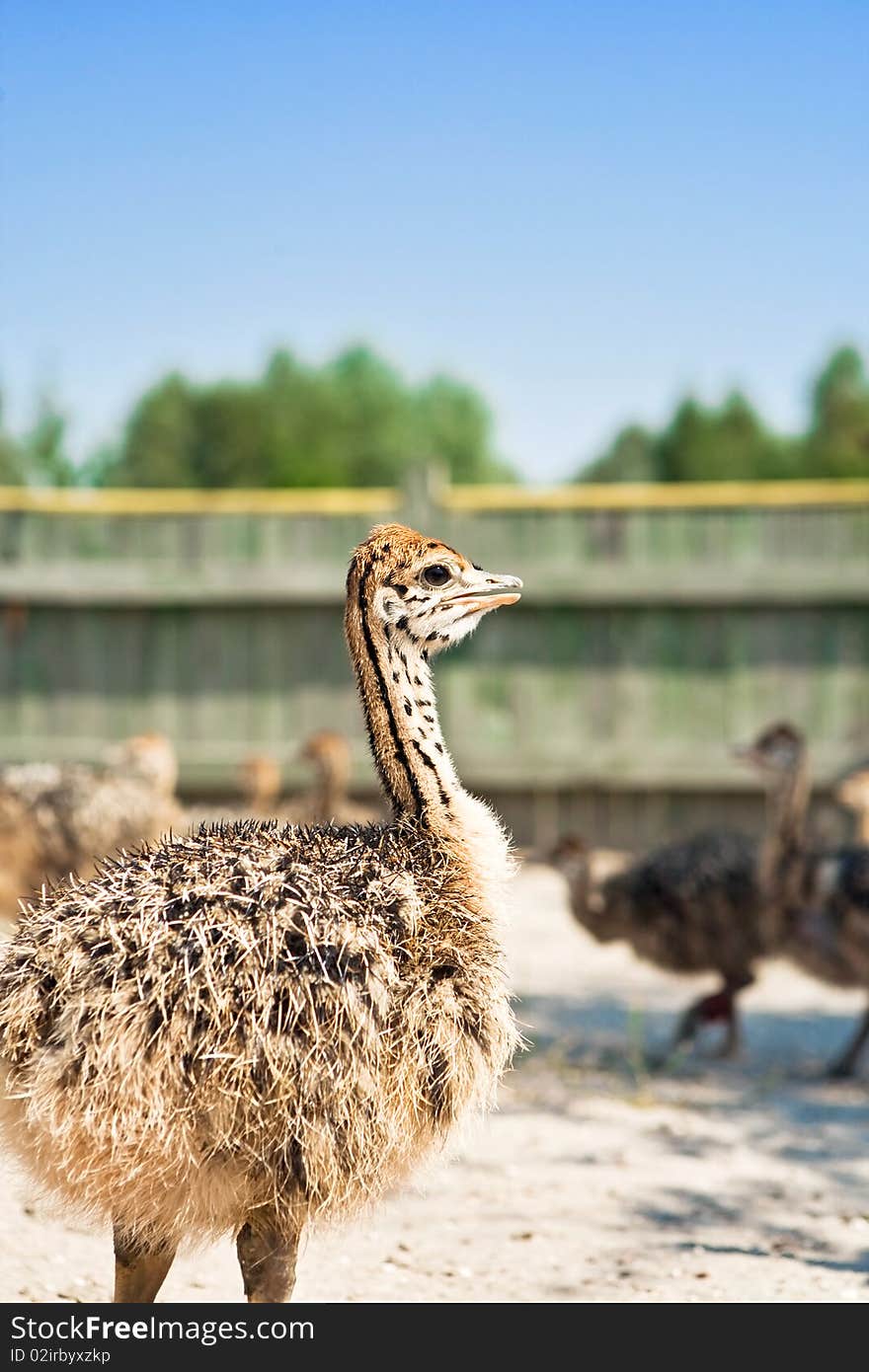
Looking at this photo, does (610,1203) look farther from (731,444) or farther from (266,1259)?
(731,444)

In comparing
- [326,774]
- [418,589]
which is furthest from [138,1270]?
[326,774]

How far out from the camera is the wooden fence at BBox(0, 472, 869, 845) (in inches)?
519

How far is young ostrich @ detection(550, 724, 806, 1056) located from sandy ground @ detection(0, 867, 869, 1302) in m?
0.43

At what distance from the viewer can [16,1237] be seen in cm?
500

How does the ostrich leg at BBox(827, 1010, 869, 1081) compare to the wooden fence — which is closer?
the ostrich leg at BBox(827, 1010, 869, 1081)

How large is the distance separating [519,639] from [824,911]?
20.1ft

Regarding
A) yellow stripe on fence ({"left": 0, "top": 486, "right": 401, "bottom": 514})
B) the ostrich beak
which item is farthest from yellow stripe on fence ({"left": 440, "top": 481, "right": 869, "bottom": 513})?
A: the ostrich beak

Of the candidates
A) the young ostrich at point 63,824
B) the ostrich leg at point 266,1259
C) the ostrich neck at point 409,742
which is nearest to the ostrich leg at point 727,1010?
the young ostrich at point 63,824

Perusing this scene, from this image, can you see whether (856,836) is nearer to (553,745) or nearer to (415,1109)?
(553,745)

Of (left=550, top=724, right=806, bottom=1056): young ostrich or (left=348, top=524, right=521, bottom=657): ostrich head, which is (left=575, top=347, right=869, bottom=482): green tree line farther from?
(left=348, top=524, right=521, bottom=657): ostrich head

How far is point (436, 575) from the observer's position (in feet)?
13.2

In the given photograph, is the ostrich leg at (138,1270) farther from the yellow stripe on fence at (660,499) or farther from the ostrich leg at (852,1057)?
the yellow stripe on fence at (660,499)

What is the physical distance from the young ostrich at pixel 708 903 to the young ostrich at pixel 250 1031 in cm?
435

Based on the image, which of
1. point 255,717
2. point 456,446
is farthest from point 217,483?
point 255,717
